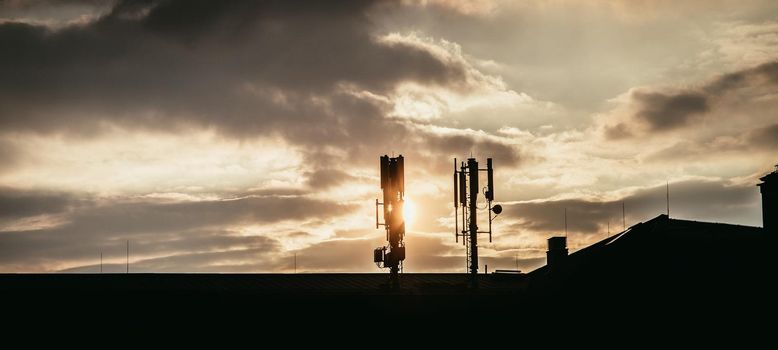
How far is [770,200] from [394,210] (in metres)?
19.8

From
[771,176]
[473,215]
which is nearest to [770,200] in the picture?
[771,176]

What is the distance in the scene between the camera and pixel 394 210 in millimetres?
49562

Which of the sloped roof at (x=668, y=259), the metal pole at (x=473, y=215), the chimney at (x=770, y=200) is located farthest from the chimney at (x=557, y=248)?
the chimney at (x=770, y=200)

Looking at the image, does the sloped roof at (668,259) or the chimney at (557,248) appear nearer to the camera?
the sloped roof at (668,259)

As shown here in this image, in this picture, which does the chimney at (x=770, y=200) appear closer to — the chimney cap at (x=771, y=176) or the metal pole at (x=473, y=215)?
the chimney cap at (x=771, y=176)

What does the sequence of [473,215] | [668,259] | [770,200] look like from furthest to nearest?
[473,215], [770,200], [668,259]

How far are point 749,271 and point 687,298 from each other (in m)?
2.80

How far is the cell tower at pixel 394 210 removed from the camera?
4928 centimetres

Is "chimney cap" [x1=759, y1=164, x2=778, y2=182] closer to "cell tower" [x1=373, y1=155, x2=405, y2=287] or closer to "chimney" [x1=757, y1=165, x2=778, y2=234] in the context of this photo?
"chimney" [x1=757, y1=165, x2=778, y2=234]

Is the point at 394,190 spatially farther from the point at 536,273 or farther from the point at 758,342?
the point at 758,342

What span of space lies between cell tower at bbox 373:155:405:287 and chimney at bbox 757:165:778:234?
18.9 meters

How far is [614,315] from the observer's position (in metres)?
39.0

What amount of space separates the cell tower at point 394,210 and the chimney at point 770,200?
742 inches

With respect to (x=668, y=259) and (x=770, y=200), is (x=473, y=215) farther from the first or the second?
(x=770, y=200)
